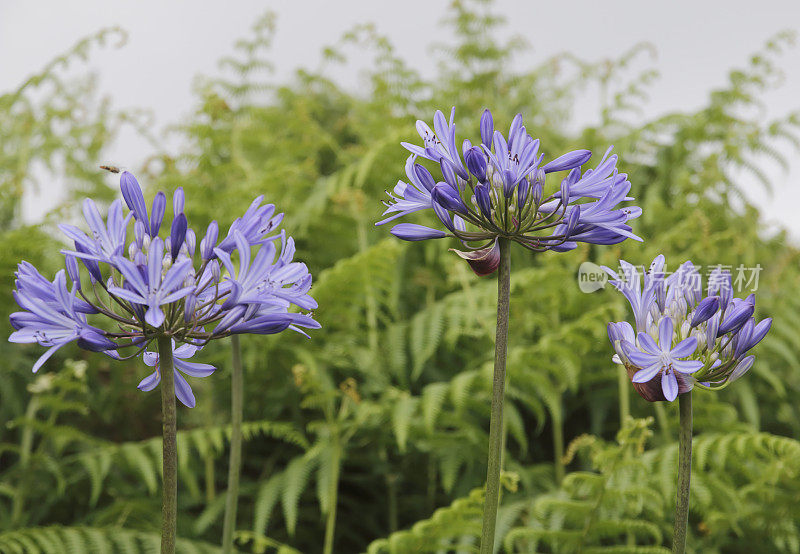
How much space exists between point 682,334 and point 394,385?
3.07 metres

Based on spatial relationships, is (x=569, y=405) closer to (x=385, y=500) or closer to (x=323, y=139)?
(x=385, y=500)

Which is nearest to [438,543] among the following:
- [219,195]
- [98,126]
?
[219,195]

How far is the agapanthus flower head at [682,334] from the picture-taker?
4.83 feet

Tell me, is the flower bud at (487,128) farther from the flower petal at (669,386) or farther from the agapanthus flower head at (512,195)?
the flower petal at (669,386)

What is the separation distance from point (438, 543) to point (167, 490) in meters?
1.93

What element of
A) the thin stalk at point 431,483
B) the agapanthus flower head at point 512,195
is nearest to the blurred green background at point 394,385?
the thin stalk at point 431,483

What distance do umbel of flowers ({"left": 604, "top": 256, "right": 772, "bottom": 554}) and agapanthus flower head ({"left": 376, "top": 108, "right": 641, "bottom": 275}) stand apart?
12cm

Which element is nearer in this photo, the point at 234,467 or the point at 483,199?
the point at 483,199

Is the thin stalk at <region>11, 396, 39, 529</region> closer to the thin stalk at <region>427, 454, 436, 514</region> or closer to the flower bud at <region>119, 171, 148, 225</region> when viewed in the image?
the thin stalk at <region>427, 454, 436, 514</region>

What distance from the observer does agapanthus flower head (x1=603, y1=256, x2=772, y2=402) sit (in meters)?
1.47

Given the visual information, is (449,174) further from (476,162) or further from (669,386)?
(669,386)

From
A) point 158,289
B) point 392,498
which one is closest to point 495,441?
point 158,289

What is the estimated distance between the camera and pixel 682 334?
1.62 meters

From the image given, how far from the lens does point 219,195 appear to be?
172 inches
